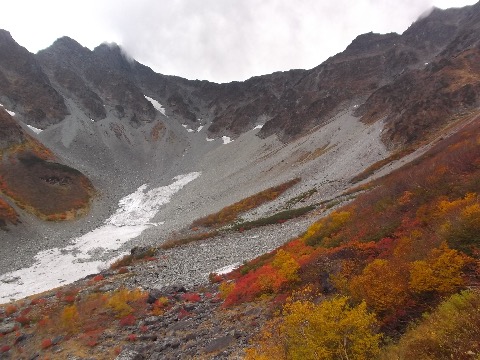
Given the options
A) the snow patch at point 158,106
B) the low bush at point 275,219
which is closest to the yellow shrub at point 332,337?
the low bush at point 275,219

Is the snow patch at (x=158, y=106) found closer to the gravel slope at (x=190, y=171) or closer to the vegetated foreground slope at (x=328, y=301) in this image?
the gravel slope at (x=190, y=171)

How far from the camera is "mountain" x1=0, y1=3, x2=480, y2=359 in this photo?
1267cm

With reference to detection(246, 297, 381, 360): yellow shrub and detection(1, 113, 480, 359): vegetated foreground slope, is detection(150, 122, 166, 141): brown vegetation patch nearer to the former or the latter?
detection(1, 113, 480, 359): vegetated foreground slope

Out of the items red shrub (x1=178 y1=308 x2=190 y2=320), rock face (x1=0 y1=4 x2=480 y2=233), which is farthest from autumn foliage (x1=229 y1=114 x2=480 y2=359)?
rock face (x1=0 y1=4 x2=480 y2=233)

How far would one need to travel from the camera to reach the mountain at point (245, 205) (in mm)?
12672

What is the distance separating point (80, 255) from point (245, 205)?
25.3m

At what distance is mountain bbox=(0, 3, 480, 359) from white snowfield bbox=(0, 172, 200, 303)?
35cm

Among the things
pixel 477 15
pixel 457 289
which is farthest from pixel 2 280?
pixel 477 15

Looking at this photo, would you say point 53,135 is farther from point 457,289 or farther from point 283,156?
point 457,289

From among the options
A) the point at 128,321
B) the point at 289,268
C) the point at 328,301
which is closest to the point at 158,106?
the point at 128,321

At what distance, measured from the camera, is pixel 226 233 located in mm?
41656

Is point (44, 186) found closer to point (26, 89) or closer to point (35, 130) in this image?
point (35, 130)

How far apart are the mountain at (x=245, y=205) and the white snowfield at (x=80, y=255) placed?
35 centimetres

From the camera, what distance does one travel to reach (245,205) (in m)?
56.2
